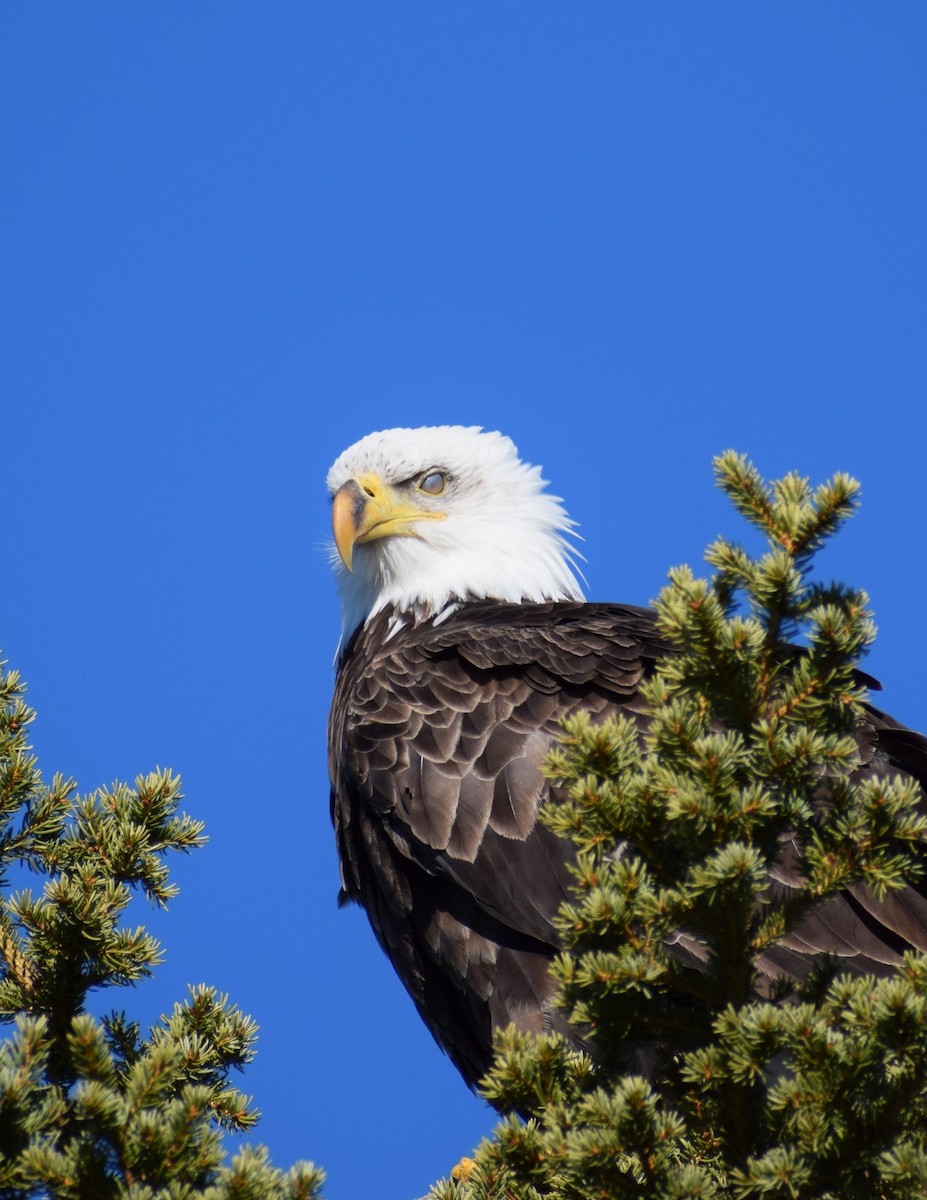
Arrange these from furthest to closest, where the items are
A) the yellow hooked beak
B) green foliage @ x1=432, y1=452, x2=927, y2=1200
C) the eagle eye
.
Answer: the eagle eye < the yellow hooked beak < green foliage @ x1=432, y1=452, x2=927, y2=1200

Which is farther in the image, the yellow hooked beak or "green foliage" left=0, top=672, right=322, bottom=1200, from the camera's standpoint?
the yellow hooked beak

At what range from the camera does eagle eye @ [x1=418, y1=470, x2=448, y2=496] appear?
6660mm

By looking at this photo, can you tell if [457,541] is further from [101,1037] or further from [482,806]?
[101,1037]

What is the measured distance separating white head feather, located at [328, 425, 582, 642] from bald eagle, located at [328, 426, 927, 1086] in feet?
1.11

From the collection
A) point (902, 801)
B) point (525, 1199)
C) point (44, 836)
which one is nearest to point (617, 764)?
point (902, 801)

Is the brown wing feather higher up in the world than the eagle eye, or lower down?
lower down

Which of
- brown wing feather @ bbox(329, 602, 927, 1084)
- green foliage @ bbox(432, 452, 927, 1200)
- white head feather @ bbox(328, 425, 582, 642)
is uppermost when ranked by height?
white head feather @ bbox(328, 425, 582, 642)

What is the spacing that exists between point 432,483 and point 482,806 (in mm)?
2171

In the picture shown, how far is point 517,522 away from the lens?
6.81m

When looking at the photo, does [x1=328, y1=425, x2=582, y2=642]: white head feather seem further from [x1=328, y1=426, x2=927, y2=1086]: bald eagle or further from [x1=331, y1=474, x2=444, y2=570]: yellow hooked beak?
[x1=328, y1=426, x2=927, y2=1086]: bald eagle

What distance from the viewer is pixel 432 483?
21.9ft

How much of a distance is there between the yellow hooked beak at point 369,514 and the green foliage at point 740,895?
3.75m

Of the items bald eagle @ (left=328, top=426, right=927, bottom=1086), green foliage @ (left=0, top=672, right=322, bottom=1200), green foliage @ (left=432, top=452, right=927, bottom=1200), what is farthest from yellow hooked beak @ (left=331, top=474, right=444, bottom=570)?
green foliage @ (left=432, top=452, right=927, bottom=1200)

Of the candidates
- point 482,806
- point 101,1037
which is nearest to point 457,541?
point 482,806
